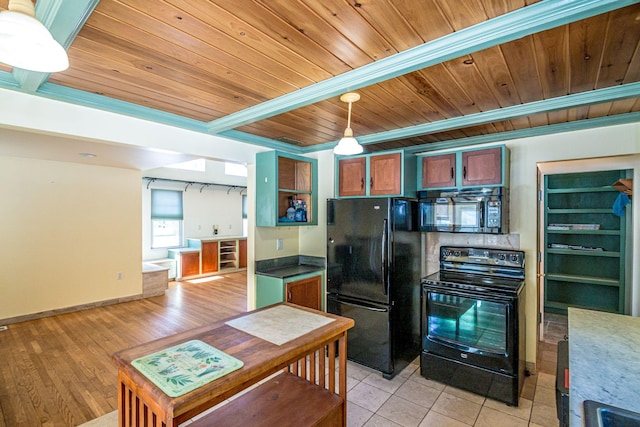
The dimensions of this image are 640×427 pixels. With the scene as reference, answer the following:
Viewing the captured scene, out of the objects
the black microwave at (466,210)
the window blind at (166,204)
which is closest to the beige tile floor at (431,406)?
the black microwave at (466,210)

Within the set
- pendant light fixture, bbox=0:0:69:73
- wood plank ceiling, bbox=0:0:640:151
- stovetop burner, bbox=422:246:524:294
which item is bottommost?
stovetop burner, bbox=422:246:524:294

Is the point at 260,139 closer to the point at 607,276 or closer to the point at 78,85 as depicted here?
the point at 78,85

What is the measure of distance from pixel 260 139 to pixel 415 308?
254 centimetres

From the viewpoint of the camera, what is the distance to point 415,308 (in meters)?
3.35

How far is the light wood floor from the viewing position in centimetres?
249

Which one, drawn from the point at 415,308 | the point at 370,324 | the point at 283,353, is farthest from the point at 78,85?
the point at 415,308

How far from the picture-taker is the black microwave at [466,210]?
284cm

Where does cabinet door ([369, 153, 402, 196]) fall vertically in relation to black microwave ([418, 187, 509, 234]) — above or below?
above

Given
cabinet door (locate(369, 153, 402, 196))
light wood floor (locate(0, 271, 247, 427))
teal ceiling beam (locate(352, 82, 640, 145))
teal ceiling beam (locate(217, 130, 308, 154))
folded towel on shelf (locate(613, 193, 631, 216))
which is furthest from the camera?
folded towel on shelf (locate(613, 193, 631, 216))

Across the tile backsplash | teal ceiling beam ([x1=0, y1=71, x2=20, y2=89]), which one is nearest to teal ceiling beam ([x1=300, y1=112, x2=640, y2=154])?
the tile backsplash

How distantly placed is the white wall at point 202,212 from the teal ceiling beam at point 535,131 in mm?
6217

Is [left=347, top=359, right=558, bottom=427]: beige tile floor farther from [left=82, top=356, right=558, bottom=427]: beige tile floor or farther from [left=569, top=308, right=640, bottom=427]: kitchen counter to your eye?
[left=569, top=308, right=640, bottom=427]: kitchen counter

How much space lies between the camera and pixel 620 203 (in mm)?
4164

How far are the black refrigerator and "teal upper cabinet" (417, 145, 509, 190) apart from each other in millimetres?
338
